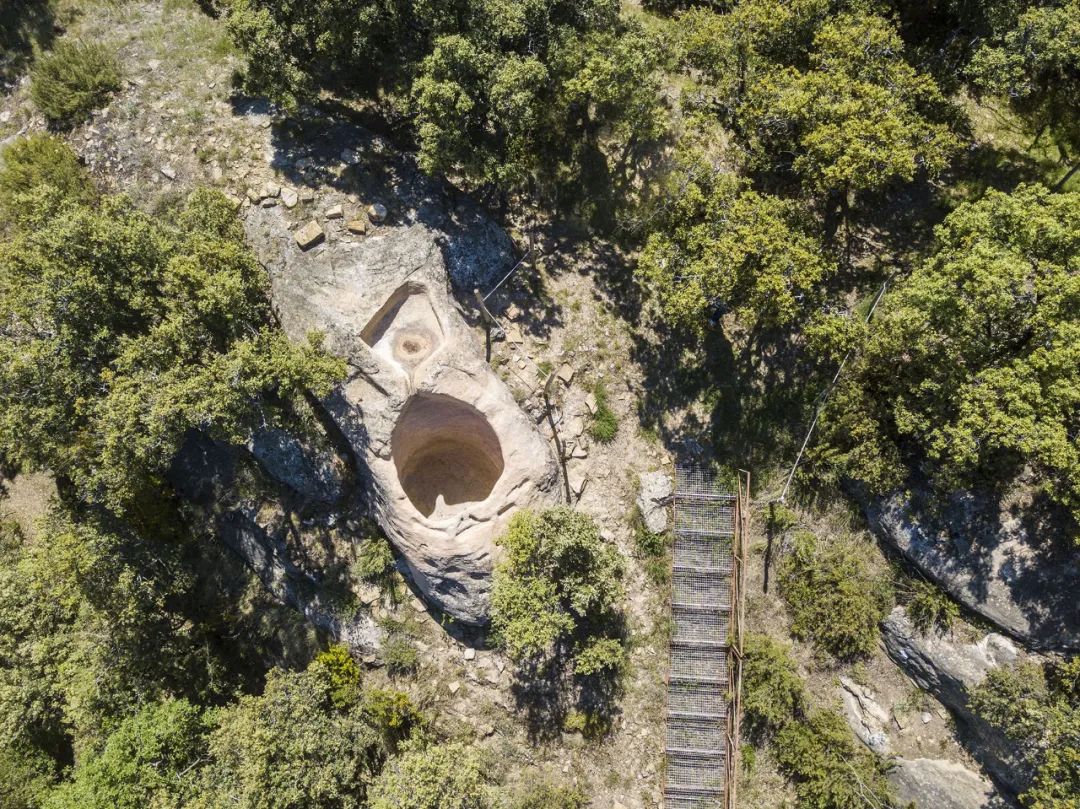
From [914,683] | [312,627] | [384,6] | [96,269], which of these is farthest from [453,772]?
[384,6]

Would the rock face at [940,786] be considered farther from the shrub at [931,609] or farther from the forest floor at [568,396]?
the shrub at [931,609]

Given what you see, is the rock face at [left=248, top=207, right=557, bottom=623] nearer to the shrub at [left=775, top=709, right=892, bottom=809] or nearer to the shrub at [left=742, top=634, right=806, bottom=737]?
the shrub at [left=742, top=634, right=806, bottom=737]

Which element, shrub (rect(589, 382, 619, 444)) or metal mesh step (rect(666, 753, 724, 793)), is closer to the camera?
metal mesh step (rect(666, 753, 724, 793))

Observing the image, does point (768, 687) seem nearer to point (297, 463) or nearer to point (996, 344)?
point (996, 344)

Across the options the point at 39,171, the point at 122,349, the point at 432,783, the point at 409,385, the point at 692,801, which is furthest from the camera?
the point at 39,171

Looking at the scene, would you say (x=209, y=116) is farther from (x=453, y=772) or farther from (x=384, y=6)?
(x=453, y=772)

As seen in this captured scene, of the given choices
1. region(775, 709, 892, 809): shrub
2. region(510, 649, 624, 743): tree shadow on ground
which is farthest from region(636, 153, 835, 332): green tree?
region(775, 709, 892, 809): shrub

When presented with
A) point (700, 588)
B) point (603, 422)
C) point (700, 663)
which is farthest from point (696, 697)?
point (603, 422)
